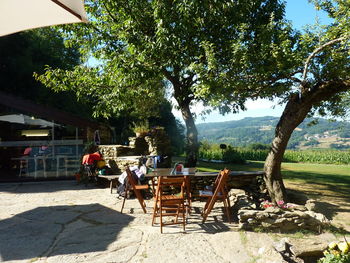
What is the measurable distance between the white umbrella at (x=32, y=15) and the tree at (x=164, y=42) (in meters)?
4.84

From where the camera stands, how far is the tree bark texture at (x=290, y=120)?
6605 mm

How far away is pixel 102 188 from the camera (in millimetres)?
9508

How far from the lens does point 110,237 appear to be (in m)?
4.79

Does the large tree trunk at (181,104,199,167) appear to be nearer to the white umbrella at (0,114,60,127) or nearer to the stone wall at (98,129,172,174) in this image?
the stone wall at (98,129,172,174)

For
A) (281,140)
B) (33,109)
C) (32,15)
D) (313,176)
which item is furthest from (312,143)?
(32,15)

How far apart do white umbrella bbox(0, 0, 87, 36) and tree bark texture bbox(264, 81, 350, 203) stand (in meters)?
6.08

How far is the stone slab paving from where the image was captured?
3996mm

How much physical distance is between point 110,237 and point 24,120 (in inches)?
338

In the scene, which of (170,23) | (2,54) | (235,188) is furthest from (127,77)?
(2,54)

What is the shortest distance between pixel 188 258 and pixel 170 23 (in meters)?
6.72

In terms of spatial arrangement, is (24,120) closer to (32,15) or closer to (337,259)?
(32,15)

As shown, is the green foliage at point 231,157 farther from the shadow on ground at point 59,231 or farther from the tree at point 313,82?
the shadow on ground at point 59,231

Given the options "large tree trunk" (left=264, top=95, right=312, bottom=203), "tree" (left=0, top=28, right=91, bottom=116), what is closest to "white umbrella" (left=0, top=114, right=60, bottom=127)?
"tree" (left=0, top=28, right=91, bottom=116)

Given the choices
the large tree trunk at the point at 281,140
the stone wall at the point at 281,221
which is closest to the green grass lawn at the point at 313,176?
the large tree trunk at the point at 281,140
